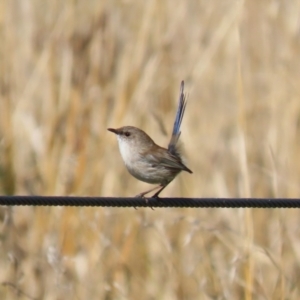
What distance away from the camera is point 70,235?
3.34 m

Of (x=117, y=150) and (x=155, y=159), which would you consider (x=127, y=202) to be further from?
(x=117, y=150)

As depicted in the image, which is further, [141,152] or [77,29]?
[77,29]

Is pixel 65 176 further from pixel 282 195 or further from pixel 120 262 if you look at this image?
pixel 282 195

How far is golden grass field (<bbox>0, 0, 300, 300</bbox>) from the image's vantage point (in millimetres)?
3256

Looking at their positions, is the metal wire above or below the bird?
above

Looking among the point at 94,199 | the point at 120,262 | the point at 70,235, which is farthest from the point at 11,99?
the point at 94,199

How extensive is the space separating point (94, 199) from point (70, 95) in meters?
1.55

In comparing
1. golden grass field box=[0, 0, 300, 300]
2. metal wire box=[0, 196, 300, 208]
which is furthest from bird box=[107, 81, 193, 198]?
metal wire box=[0, 196, 300, 208]

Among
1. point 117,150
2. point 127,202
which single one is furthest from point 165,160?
Answer: point 127,202

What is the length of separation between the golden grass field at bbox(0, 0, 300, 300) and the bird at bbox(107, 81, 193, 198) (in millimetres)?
265

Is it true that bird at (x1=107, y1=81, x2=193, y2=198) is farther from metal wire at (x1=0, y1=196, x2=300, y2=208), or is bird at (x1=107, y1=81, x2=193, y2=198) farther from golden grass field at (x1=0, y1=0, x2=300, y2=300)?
metal wire at (x1=0, y1=196, x2=300, y2=208)

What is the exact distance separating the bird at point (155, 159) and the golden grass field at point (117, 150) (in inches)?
10.4

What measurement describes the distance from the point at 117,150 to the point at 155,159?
0.75 metres

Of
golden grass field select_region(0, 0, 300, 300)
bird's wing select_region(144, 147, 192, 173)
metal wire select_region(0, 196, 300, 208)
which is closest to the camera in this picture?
metal wire select_region(0, 196, 300, 208)
